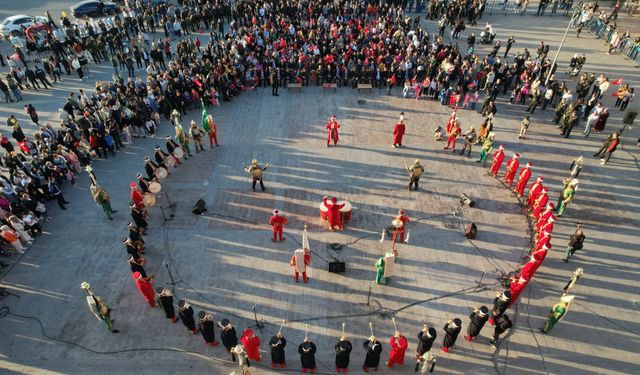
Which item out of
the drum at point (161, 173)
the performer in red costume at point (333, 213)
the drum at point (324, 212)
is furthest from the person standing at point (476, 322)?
the drum at point (161, 173)

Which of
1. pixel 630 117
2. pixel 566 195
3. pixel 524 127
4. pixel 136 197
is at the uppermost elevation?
pixel 630 117

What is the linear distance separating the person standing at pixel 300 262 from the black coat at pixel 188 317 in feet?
11.5

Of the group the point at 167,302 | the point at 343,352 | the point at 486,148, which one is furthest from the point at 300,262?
the point at 486,148

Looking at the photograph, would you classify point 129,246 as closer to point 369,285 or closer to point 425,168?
point 369,285

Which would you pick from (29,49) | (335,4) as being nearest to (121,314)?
(29,49)

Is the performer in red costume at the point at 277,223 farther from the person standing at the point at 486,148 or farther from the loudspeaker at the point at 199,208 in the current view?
the person standing at the point at 486,148

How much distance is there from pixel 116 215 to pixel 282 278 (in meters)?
7.85

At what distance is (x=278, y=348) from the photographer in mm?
11117

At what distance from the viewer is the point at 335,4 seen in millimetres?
33781

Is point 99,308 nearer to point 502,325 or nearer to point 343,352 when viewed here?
point 343,352

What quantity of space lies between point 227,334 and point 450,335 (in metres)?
6.32

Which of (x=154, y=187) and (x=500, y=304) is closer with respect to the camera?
(x=500, y=304)

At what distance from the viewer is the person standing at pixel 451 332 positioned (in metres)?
11.4

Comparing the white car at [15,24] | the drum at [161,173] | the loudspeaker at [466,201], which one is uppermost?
the white car at [15,24]
